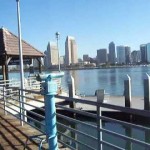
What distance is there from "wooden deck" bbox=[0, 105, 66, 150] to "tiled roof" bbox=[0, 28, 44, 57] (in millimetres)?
13352

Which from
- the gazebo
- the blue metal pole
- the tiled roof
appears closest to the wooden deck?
the blue metal pole

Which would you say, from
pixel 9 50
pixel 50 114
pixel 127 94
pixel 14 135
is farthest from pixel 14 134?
pixel 9 50

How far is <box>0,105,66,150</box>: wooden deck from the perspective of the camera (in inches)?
285

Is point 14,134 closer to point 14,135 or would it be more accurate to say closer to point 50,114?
point 14,135

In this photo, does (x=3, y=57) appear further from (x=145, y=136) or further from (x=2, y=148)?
(x=2, y=148)

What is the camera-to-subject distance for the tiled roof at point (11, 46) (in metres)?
24.0

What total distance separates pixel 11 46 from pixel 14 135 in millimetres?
17285

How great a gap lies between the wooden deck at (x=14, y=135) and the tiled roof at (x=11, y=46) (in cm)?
1335

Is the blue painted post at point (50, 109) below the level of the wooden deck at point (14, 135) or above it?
above

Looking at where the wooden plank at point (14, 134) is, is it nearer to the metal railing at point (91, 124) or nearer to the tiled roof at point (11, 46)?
the metal railing at point (91, 124)

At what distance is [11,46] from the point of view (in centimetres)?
2497

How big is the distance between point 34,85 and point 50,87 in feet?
54.9

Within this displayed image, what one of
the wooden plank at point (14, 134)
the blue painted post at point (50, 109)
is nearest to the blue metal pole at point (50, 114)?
the blue painted post at point (50, 109)

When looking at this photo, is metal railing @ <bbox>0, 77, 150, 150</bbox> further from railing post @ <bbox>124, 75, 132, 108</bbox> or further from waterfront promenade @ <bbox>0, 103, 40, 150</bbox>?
railing post @ <bbox>124, 75, 132, 108</bbox>
